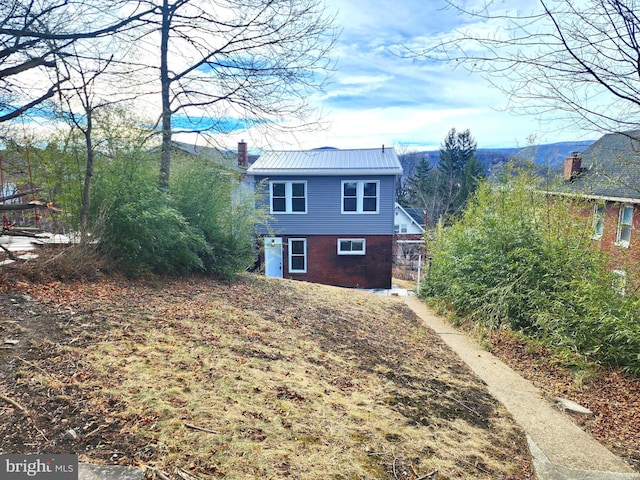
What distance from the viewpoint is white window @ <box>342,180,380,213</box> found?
13.6m

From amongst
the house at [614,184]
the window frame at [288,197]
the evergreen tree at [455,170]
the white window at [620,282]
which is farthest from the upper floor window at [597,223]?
the evergreen tree at [455,170]

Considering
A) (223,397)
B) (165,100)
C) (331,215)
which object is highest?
(165,100)

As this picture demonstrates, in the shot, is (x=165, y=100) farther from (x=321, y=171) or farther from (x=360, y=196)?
(x=360, y=196)

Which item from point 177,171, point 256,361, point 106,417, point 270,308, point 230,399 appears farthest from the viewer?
point 177,171

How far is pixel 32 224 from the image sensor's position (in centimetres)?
660

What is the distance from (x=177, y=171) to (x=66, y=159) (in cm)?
180

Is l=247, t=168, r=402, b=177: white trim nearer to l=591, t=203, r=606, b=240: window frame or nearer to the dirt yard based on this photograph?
l=591, t=203, r=606, b=240: window frame

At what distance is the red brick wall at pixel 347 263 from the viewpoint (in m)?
14.0

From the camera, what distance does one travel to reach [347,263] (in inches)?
559

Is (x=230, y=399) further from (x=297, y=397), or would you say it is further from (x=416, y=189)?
(x=416, y=189)

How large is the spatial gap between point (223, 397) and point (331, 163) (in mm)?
12394

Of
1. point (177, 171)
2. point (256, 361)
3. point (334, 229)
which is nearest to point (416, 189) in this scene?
point (334, 229)

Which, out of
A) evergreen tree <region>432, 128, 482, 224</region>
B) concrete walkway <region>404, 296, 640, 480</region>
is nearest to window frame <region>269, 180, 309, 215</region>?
concrete walkway <region>404, 296, 640, 480</region>

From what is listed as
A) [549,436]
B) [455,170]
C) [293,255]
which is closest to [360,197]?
[293,255]
